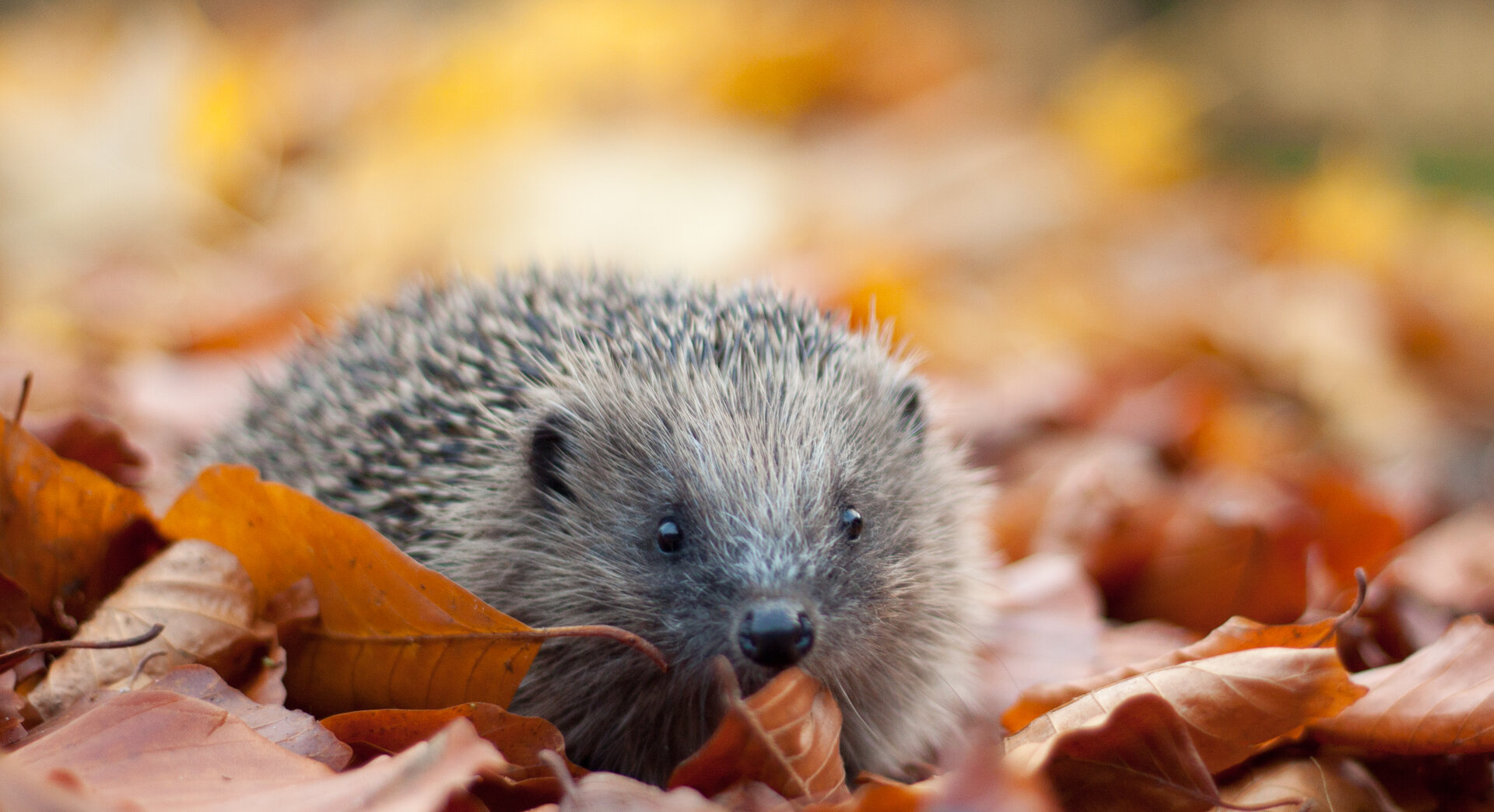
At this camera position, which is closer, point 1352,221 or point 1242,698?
point 1242,698

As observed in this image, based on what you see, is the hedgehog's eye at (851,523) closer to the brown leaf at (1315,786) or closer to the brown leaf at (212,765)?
the brown leaf at (1315,786)

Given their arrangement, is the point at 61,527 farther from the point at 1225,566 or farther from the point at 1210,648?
the point at 1225,566

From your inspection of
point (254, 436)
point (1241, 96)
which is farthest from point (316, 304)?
point (1241, 96)

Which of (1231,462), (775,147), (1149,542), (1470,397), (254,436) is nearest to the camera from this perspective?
(254,436)

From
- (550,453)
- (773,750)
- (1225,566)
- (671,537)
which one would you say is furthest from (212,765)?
(1225,566)

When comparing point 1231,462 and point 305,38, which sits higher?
point 305,38

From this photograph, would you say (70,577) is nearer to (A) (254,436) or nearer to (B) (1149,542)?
(A) (254,436)

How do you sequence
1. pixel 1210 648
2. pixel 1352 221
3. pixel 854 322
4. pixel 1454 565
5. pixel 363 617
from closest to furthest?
1. pixel 363 617
2. pixel 1210 648
3. pixel 1454 565
4. pixel 854 322
5. pixel 1352 221
